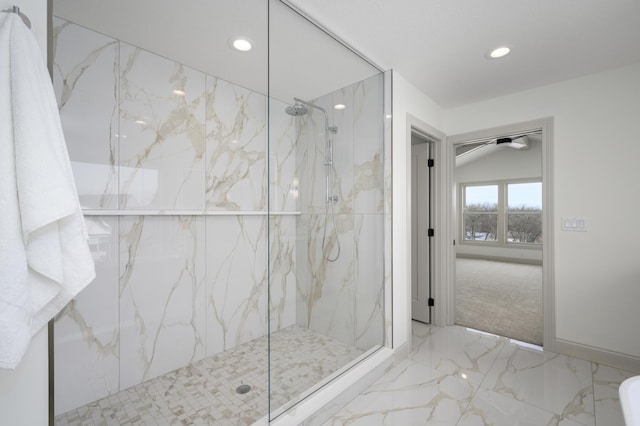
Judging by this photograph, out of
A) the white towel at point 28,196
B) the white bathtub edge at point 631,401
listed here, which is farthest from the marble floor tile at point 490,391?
the white towel at point 28,196

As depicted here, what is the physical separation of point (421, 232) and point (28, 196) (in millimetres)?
3411

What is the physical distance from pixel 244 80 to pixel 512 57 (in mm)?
2205

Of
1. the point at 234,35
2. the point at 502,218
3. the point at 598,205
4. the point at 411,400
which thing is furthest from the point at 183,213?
the point at 502,218

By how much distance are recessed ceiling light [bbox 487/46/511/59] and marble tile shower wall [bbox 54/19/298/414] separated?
67.5 inches

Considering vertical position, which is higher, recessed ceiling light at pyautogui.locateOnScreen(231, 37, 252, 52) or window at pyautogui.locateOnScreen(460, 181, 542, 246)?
recessed ceiling light at pyautogui.locateOnScreen(231, 37, 252, 52)

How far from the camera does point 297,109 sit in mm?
1935

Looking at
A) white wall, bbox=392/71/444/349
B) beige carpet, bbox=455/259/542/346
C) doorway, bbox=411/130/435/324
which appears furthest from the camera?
doorway, bbox=411/130/435/324

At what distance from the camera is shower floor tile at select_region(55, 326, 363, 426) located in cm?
181

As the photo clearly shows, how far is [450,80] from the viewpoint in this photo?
2723mm

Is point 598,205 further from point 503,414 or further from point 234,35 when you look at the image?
point 234,35

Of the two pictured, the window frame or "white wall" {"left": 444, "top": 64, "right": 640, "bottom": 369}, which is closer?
"white wall" {"left": 444, "top": 64, "right": 640, "bottom": 369}

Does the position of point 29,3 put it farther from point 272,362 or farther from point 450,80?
point 450,80

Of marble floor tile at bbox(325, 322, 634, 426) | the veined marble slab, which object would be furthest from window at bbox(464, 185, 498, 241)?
the veined marble slab

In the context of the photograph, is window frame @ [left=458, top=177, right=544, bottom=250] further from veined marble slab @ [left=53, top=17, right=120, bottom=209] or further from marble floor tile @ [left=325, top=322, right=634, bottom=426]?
veined marble slab @ [left=53, top=17, right=120, bottom=209]
